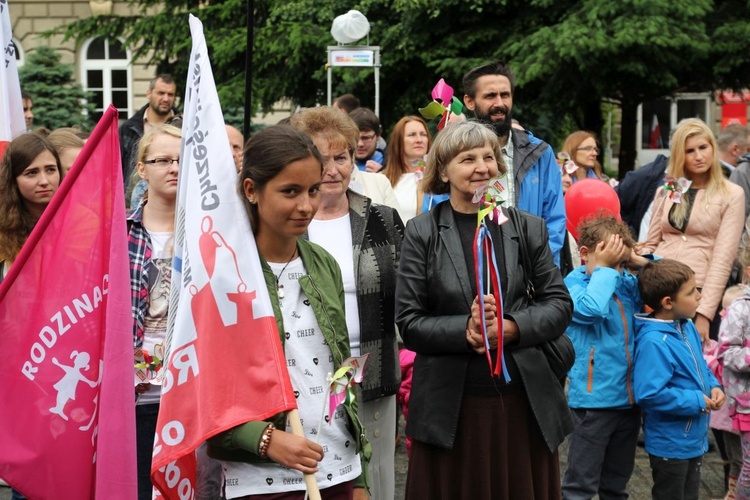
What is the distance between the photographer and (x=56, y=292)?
3760mm

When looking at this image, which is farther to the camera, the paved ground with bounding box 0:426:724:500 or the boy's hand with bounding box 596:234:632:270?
the paved ground with bounding box 0:426:724:500

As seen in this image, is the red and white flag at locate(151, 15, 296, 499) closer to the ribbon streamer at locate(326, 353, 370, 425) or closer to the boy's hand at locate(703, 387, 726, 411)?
the ribbon streamer at locate(326, 353, 370, 425)

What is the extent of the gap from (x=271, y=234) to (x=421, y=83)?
13.8 meters

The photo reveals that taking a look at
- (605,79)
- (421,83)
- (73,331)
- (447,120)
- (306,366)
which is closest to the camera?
(306,366)

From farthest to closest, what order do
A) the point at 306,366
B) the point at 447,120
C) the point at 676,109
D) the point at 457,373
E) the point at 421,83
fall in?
the point at 676,109
the point at 421,83
the point at 447,120
the point at 457,373
the point at 306,366

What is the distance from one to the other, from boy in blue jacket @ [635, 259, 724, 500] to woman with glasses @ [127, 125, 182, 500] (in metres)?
2.38

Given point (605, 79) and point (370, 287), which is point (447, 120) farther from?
point (605, 79)

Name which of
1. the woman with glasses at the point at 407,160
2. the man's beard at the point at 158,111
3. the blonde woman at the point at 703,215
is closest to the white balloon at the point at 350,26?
the man's beard at the point at 158,111

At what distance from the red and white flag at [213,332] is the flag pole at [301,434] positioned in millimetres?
27

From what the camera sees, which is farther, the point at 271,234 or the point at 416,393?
the point at 416,393

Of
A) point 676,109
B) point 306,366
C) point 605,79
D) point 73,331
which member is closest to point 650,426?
point 306,366

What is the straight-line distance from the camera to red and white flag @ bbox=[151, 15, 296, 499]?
3209 mm

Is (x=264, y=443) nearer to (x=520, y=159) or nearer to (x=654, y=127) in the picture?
(x=520, y=159)

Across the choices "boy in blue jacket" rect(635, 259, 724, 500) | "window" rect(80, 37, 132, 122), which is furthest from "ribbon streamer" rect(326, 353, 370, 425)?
"window" rect(80, 37, 132, 122)
